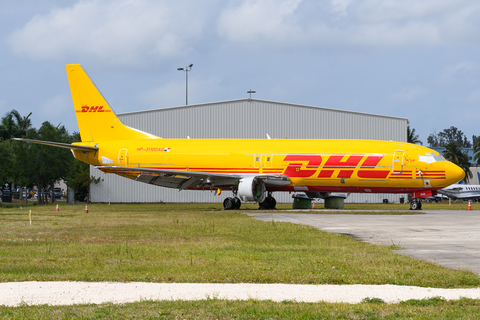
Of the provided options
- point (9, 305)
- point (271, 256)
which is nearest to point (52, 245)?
point (271, 256)

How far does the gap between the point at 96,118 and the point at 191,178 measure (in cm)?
930

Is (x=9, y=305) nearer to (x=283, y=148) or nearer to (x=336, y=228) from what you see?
(x=336, y=228)

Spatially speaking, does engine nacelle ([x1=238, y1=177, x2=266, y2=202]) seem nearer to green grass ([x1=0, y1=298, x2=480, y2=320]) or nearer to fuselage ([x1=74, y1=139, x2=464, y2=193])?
fuselage ([x1=74, y1=139, x2=464, y2=193])

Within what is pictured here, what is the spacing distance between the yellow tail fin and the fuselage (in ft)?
3.52

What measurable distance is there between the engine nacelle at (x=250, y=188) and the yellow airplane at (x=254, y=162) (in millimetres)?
58

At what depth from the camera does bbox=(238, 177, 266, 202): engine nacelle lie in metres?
31.5

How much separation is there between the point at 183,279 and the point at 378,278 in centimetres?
327

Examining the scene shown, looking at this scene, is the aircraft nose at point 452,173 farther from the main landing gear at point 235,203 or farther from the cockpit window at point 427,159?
the main landing gear at point 235,203

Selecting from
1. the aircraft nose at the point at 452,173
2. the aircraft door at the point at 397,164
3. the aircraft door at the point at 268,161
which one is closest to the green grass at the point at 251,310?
the aircraft door at the point at 397,164

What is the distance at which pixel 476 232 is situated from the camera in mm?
17797

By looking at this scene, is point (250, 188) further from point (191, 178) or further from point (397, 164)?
point (397, 164)

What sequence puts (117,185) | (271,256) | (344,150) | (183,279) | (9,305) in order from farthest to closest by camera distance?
(117,185)
(344,150)
(271,256)
(183,279)
(9,305)

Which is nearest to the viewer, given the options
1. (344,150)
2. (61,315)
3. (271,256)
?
(61,315)

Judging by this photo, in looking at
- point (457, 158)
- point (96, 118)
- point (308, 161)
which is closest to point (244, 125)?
point (96, 118)
